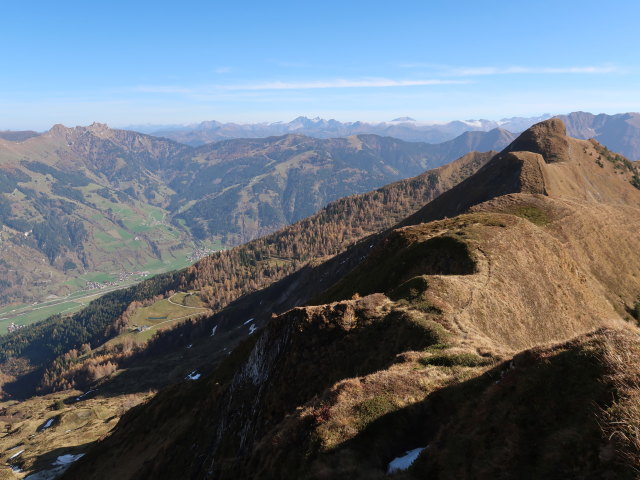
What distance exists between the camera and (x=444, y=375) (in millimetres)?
30031

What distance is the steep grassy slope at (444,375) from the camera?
1731cm

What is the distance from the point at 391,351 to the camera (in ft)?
129

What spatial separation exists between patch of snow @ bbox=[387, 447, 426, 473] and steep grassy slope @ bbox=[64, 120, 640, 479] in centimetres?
75

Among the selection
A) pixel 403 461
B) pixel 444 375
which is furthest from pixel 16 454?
pixel 403 461

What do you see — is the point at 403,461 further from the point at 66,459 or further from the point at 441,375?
the point at 66,459

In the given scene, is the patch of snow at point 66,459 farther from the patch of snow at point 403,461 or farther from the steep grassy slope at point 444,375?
the patch of snow at point 403,461

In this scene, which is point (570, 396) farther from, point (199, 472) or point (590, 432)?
point (199, 472)

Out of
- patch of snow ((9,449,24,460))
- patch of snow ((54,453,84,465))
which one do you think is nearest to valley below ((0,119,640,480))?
patch of snow ((54,453,84,465))

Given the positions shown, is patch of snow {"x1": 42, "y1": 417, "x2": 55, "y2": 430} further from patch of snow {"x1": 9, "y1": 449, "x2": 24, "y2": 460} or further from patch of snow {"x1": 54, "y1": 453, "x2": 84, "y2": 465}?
patch of snow {"x1": 54, "y1": 453, "x2": 84, "y2": 465}

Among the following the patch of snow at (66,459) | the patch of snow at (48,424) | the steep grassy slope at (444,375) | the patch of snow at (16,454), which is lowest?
the patch of snow at (48,424)

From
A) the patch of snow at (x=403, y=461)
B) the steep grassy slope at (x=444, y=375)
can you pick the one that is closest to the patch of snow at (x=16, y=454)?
the steep grassy slope at (x=444, y=375)

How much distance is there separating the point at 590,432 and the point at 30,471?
6322 inches

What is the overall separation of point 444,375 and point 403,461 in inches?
368

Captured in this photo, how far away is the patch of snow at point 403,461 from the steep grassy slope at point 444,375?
753 mm
